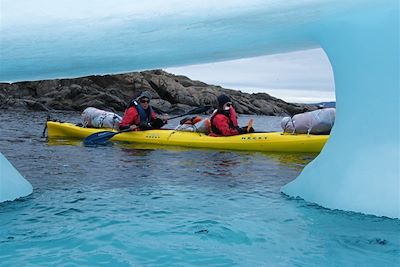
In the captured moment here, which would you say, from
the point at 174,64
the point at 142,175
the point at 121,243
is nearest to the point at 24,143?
the point at 142,175

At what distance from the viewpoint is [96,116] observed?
14.8 metres

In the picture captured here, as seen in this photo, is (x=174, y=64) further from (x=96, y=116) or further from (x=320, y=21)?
(x=96, y=116)

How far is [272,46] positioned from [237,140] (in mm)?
6908

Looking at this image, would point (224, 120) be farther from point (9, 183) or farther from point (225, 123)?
point (9, 183)

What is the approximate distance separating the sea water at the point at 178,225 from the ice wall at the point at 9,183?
0.14 metres

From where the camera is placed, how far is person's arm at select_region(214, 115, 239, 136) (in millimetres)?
12391

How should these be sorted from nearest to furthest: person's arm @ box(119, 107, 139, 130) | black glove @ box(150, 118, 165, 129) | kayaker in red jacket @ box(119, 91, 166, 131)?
kayaker in red jacket @ box(119, 91, 166, 131), person's arm @ box(119, 107, 139, 130), black glove @ box(150, 118, 165, 129)

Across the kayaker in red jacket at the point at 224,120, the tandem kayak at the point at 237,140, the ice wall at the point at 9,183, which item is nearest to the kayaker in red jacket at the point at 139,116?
the tandem kayak at the point at 237,140

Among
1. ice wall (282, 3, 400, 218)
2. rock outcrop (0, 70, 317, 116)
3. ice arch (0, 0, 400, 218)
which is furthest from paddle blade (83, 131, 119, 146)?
rock outcrop (0, 70, 317, 116)

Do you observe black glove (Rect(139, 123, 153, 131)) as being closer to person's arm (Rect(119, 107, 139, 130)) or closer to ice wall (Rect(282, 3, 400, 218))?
person's arm (Rect(119, 107, 139, 130))

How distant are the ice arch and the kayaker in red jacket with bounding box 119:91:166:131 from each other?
24.6 ft

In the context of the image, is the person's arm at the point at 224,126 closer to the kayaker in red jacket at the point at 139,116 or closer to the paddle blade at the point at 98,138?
the kayaker in red jacket at the point at 139,116

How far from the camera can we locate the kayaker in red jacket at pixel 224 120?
12137 mm

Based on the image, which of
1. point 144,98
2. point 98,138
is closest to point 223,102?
point 144,98
